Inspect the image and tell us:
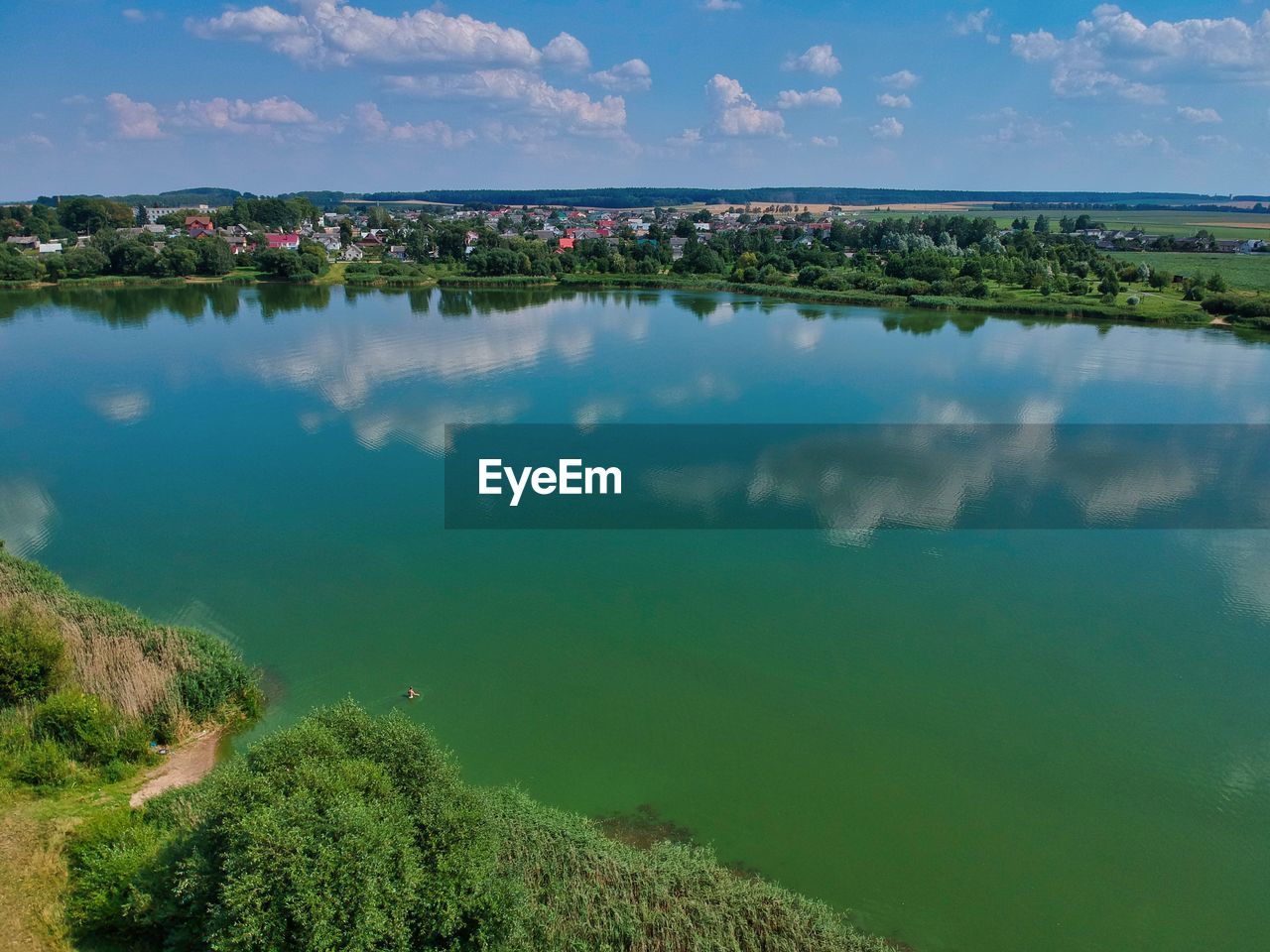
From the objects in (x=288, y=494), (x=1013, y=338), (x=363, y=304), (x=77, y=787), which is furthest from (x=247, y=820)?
(x=363, y=304)

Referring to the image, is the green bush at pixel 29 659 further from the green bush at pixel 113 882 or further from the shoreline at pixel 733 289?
the shoreline at pixel 733 289

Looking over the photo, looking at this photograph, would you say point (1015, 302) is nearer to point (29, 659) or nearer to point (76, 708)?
point (76, 708)

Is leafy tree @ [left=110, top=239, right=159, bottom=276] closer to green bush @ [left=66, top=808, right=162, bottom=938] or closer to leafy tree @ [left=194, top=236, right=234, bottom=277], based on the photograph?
leafy tree @ [left=194, top=236, right=234, bottom=277]

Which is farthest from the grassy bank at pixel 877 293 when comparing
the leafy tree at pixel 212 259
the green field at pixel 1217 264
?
the leafy tree at pixel 212 259

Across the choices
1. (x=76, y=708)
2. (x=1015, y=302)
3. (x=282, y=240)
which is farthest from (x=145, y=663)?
(x=282, y=240)

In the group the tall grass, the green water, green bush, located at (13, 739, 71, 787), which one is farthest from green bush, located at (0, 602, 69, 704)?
the green water
